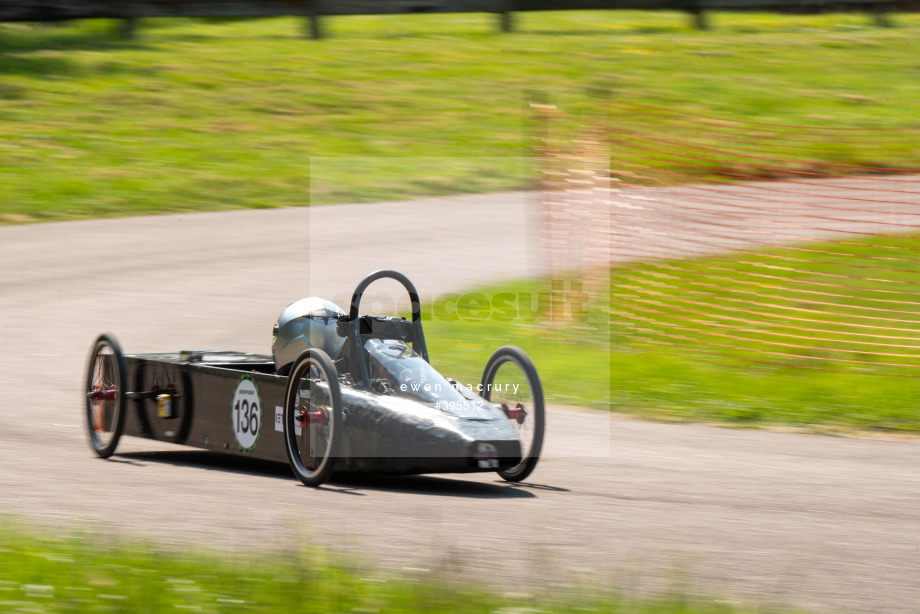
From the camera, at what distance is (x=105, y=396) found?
30.5ft

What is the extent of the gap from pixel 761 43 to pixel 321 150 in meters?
12.0

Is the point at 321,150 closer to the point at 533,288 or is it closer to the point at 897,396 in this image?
the point at 533,288

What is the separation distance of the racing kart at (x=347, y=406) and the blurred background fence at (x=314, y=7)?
72.5 feet

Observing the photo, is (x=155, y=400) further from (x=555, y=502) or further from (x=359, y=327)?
(x=555, y=502)

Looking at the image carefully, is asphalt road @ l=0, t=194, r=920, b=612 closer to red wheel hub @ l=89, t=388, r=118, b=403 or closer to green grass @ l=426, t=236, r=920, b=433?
red wheel hub @ l=89, t=388, r=118, b=403

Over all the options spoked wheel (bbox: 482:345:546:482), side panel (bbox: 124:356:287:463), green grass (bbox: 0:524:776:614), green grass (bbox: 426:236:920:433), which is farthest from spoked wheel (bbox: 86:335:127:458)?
green grass (bbox: 426:236:920:433)

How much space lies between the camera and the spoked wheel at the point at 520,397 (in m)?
8.14

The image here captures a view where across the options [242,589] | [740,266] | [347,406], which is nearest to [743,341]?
[740,266]

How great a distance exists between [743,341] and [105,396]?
674cm

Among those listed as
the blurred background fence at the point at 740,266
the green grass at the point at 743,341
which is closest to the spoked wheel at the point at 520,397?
the green grass at the point at 743,341

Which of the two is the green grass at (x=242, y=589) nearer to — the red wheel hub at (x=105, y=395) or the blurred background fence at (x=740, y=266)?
the red wheel hub at (x=105, y=395)

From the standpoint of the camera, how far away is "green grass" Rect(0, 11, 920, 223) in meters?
22.3

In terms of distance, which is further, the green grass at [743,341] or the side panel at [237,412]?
the green grass at [743,341]

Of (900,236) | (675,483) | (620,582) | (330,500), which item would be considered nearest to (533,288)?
(900,236)
